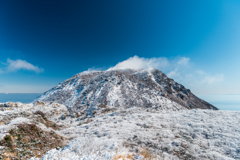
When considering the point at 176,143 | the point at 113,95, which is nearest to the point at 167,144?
the point at 176,143

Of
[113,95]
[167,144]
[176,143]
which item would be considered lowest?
[167,144]

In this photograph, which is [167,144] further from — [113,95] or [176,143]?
[113,95]

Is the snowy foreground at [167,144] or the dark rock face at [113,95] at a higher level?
the dark rock face at [113,95]

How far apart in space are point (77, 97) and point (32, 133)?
64894 millimetres

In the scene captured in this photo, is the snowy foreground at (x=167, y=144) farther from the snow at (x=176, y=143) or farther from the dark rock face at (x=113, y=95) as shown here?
the dark rock face at (x=113, y=95)

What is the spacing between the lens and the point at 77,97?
2852 inches

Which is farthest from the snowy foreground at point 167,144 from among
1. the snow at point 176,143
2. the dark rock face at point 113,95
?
the dark rock face at point 113,95

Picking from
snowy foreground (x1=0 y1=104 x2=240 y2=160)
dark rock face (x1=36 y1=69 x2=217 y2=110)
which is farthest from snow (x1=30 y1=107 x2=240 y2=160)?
dark rock face (x1=36 y1=69 x2=217 y2=110)

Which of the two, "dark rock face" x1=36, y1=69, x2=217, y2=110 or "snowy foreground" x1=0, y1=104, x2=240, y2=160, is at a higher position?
"dark rock face" x1=36, y1=69, x2=217, y2=110

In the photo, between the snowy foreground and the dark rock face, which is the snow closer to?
the snowy foreground

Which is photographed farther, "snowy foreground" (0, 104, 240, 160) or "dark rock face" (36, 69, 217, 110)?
"dark rock face" (36, 69, 217, 110)

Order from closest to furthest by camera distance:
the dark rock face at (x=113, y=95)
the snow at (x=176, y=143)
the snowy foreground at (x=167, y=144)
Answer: the snowy foreground at (x=167, y=144) → the snow at (x=176, y=143) → the dark rock face at (x=113, y=95)

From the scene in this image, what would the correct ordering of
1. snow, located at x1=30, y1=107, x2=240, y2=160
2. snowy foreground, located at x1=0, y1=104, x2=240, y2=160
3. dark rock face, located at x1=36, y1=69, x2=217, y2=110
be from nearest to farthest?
snowy foreground, located at x1=0, y1=104, x2=240, y2=160
snow, located at x1=30, y1=107, x2=240, y2=160
dark rock face, located at x1=36, y1=69, x2=217, y2=110

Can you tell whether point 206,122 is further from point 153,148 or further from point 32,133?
point 32,133
